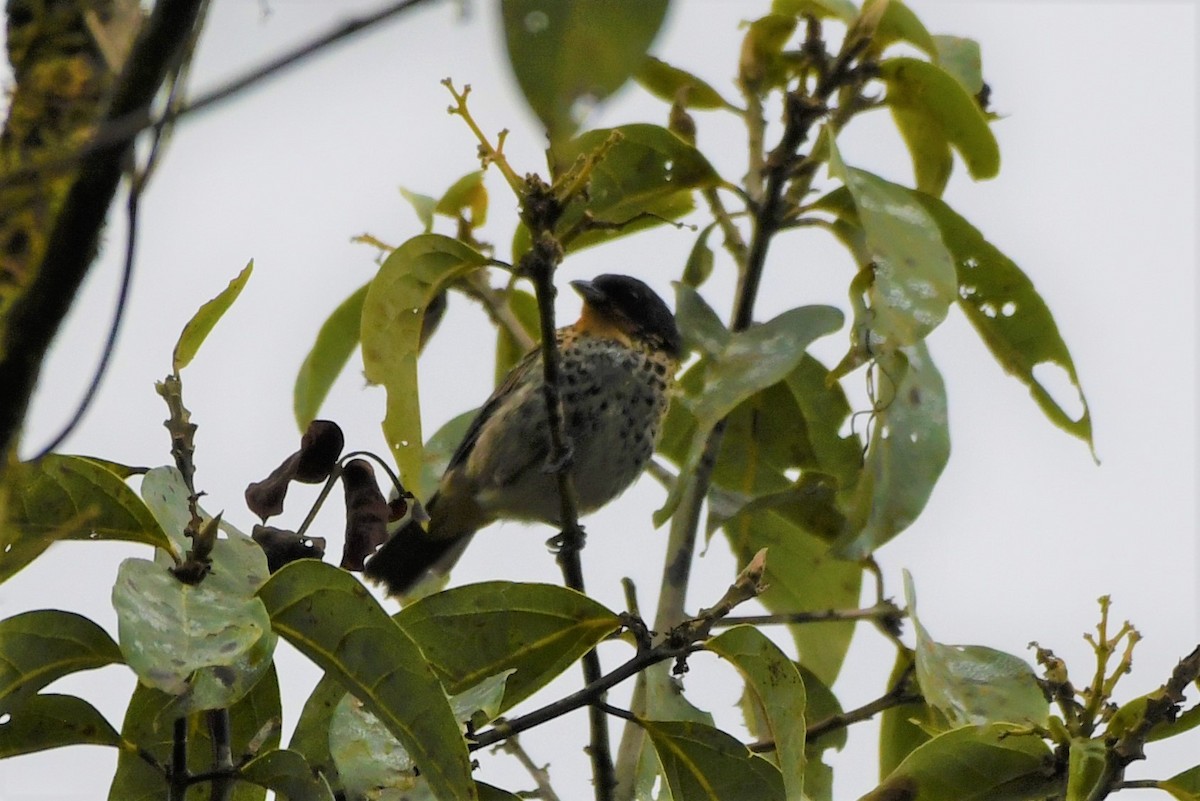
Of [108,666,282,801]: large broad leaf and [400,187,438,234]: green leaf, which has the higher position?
[400,187,438,234]: green leaf

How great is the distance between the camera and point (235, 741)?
7.61 ft

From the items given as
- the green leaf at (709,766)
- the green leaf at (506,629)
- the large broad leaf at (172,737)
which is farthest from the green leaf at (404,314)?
the green leaf at (709,766)

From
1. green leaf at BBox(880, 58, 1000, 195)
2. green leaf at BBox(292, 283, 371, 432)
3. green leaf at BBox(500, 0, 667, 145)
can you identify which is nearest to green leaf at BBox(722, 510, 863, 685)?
green leaf at BBox(880, 58, 1000, 195)

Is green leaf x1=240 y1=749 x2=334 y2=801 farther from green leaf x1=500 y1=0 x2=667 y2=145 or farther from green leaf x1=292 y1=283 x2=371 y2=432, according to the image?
green leaf x1=292 y1=283 x2=371 y2=432

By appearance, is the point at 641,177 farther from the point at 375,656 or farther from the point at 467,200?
the point at 375,656

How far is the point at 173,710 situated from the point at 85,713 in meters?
0.38

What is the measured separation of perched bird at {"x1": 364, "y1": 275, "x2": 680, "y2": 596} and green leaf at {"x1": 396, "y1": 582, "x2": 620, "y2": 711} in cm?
211

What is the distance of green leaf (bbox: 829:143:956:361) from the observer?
262 cm

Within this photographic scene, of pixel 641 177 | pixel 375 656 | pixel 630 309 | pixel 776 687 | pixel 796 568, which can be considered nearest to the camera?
A: pixel 375 656

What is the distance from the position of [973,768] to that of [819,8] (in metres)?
1.53

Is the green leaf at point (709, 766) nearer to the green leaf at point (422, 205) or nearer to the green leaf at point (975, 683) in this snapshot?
the green leaf at point (975, 683)

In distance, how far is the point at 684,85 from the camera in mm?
3342

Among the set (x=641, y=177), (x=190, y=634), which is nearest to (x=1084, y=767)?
(x=190, y=634)

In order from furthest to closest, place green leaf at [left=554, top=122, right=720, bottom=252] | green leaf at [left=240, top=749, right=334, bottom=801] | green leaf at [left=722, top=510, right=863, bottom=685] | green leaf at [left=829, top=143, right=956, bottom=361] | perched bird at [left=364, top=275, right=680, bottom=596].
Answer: perched bird at [left=364, top=275, right=680, bottom=596] < green leaf at [left=722, top=510, right=863, bottom=685] < green leaf at [left=554, top=122, right=720, bottom=252] < green leaf at [left=829, top=143, right=956, bottom=361] < green leaf at [left=240, top=749, right=334, bottom=801]
